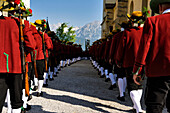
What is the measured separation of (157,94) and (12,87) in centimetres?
204

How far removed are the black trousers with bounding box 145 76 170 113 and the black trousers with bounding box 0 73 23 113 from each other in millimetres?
1873

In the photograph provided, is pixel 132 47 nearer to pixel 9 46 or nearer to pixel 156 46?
pixel 156 46

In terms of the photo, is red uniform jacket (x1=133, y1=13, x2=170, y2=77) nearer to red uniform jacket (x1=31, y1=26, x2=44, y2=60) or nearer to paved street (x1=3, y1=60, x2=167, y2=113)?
paved street (x1=3, y1=60, x2=167, y2=113)

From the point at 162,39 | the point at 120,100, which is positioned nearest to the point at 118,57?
the point at 120,100

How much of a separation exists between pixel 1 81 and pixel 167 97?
2.25 metres

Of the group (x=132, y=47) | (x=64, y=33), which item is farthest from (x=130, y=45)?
(x=64, y=33)

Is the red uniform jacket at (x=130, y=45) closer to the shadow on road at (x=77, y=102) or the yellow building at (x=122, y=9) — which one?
the shadow on road at (x=77, y=102)

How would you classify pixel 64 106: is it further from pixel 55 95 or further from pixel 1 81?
pixel 1 81

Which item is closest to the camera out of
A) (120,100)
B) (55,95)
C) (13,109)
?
(13,109)

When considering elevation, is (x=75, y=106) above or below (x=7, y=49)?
below

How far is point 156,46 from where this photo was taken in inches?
84.7

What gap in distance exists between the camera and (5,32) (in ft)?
8.16

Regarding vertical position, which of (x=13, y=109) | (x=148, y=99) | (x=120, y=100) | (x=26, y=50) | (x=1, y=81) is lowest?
(x=120, y=100)

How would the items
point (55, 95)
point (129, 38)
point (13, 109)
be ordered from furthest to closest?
point (55, 95), point (129, 38), point (13, 109)
